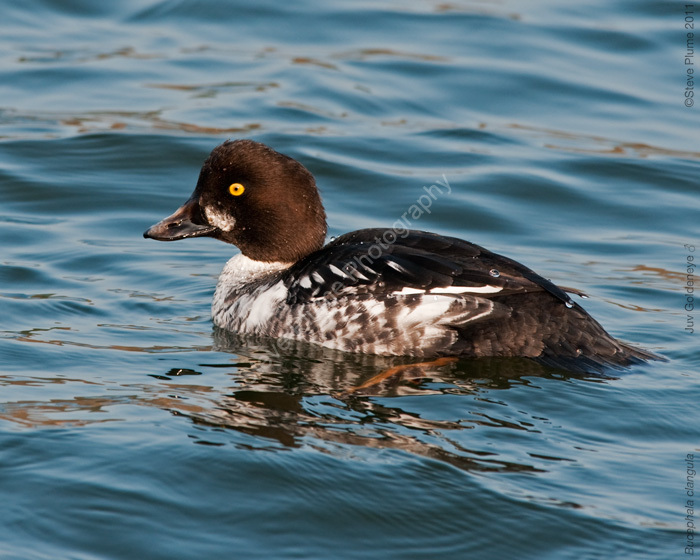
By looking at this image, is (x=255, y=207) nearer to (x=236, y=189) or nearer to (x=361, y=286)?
(x=236, y=189)

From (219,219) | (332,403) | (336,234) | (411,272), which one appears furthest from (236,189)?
(336,234)

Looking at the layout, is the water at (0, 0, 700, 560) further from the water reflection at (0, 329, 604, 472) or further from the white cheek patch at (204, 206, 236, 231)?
the white cheek patch at (204, 206, 236, 231)

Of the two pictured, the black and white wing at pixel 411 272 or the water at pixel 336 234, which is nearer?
the water at pixel 336 234

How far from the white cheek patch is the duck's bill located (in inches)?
1.8

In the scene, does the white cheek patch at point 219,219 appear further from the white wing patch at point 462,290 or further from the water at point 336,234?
the white wing patch at point 462,290

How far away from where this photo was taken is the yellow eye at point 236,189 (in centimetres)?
772

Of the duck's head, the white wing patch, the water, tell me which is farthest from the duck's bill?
the white wing patch

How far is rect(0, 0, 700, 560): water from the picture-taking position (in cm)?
519

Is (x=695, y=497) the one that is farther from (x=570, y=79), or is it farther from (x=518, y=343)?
(x=570, y=79)

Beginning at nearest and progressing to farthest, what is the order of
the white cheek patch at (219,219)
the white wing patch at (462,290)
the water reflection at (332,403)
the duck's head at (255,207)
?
the water reflection at (332,403) < the white wing patch at (462,290) < the duck's head at (255,207) < the white cheek patch at (219,219)

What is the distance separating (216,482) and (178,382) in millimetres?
1369

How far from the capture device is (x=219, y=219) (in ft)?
25.9

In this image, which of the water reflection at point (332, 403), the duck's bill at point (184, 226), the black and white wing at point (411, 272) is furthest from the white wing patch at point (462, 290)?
the duck's bill at point (184, 226)

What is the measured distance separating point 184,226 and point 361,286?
1.57m
